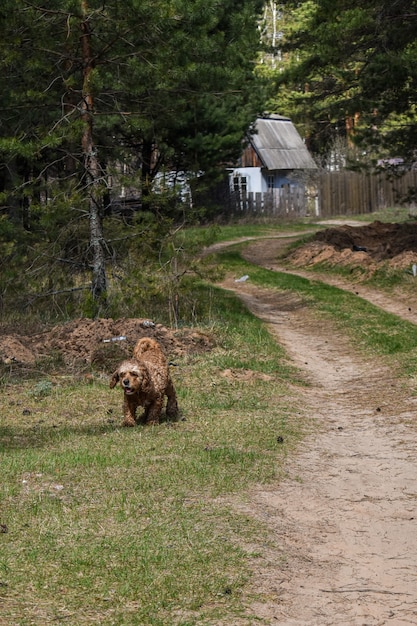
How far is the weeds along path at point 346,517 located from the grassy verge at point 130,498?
0.23 meters

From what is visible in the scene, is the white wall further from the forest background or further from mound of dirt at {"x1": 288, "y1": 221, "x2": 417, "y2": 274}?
the forest background

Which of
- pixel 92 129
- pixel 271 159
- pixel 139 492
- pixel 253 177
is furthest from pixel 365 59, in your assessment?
pixel 271 159

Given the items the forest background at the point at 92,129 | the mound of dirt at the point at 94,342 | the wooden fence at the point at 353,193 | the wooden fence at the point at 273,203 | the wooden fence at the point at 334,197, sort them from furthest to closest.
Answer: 1. the wooden fence at the point at 353,193
2. the wooden fence at the point at 334,197
3. the wooden fence at the point at 273,203
4. the forest background at the point at 92,129
5. the mound of dirt at the point at 94,342

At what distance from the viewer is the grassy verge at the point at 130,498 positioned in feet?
19.5

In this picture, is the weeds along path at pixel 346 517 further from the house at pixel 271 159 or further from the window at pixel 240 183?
the house at pixel 271 159

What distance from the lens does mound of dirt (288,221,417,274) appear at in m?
25.1

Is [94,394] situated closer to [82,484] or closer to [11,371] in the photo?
[11,371]

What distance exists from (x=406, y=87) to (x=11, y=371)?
15.4 metres

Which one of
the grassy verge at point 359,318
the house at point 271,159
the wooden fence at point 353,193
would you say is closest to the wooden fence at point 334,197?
the wooden fence at point 353,193

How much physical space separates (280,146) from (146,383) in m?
48.5

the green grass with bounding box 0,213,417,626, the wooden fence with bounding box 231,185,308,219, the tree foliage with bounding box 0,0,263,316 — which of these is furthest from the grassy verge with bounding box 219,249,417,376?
the wooden fence with bounding box 231,185,308,219

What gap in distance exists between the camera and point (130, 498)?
25.7 ft

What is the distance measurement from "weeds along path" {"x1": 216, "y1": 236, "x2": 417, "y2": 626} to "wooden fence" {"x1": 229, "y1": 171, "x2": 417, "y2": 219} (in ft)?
122

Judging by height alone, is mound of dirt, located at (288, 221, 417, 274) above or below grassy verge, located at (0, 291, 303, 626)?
above
